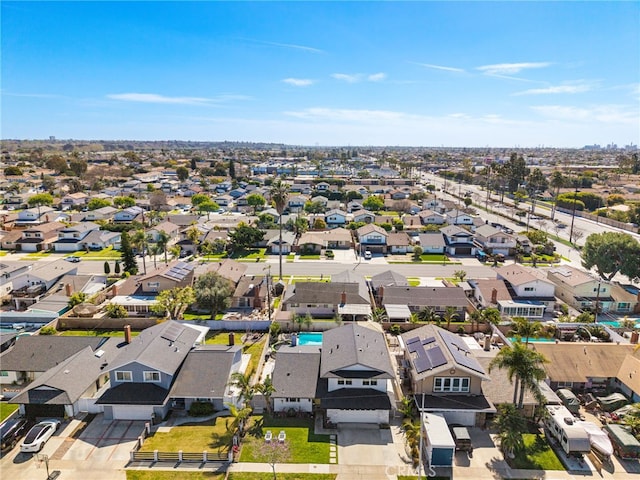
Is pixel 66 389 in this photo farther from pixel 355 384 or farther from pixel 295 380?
pixel 355 384

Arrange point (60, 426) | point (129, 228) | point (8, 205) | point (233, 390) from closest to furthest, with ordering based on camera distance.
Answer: point (60, 426)
point (233, 390)
point (129, 228)
point (8, 205)

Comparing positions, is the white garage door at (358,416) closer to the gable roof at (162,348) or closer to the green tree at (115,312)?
the gable roof at (162,348)

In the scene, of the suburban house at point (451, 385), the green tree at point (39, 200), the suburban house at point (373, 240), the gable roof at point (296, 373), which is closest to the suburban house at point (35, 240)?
the green tree at point (39, 200)

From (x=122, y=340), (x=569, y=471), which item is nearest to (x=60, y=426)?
(x=122, y=340)

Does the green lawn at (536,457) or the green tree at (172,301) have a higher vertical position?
the green tree at (172,301)

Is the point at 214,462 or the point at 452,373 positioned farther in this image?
the point at 452,373

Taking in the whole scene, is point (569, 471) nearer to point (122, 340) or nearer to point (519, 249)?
point (122, 340)
